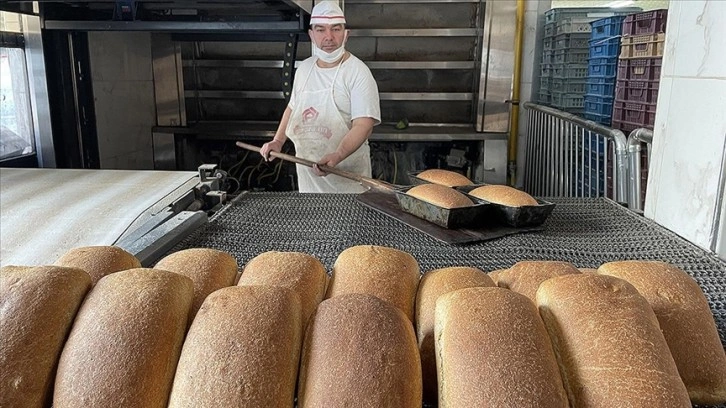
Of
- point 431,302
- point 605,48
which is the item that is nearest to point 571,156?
point 605,48

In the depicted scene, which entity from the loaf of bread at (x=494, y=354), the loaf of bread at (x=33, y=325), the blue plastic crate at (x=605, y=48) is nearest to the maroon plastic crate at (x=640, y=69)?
the blue plastic crate at (x=605, y=48)

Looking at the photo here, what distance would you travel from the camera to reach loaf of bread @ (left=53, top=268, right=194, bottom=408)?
0.50 metres

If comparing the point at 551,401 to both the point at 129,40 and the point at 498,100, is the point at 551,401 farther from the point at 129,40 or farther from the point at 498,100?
the point at 129,40

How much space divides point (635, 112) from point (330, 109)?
1475 millimetres

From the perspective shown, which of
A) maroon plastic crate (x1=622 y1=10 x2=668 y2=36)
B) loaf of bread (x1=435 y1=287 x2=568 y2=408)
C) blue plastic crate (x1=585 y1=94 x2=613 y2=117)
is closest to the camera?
loaf of bread (x1=435 y1=287 x2=568 y2=408)

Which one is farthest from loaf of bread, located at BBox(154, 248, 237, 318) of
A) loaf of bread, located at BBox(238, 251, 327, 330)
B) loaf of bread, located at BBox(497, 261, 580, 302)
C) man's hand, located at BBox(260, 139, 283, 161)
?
man's hand, located at BBox(260, 139, 283, 161)

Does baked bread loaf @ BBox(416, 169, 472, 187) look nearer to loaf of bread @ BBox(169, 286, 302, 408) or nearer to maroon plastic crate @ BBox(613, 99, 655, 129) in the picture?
loaf of bread @ BBox(169, 286, 302, 408)

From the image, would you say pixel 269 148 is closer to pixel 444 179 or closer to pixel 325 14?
pixel 325 14

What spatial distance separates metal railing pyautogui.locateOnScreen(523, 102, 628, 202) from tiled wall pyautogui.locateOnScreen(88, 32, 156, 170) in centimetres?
256

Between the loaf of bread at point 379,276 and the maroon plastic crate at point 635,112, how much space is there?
6.79 feet

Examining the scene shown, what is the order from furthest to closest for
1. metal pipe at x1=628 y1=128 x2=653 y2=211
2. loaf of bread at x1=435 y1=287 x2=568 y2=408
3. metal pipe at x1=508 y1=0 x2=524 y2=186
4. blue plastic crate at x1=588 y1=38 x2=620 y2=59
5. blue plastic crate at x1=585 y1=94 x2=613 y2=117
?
1. metal pipe at x1=508 y1=0 x2=524 y2=186
2. blue plastic crate at x1=585 y1=94 x2=613 y2=117
3. blue plastic crate at x1=588 y1=38 x2=620 y2=59
4. metal pipe at x1=628 y1=128 x2=653 y2=211
5. loaf of bread at x1=435 y1=287 x2=568 y2=408

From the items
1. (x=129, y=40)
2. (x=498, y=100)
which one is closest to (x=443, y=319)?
(x=498, y=100)

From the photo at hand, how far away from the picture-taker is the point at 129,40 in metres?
3.51

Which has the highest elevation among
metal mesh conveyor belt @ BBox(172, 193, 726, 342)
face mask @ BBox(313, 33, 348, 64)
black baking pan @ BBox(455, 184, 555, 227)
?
face mask @ BBox(313, 33, 348, 64)
